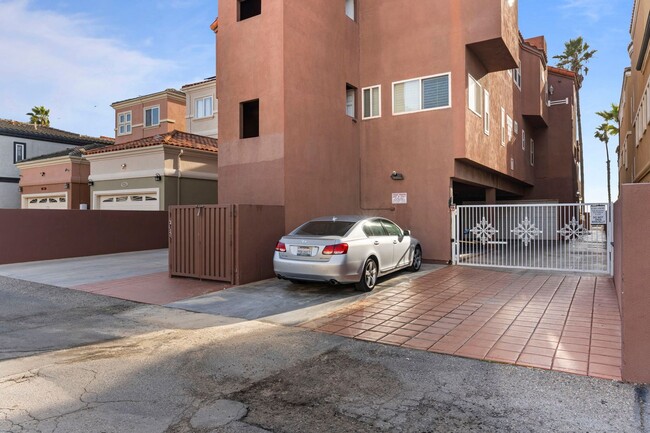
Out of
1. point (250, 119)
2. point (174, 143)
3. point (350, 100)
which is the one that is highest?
point (350, 100)

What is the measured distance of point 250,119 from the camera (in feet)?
45.5

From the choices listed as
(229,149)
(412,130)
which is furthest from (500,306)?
(229,149)

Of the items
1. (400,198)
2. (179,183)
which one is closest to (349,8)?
(400,198)

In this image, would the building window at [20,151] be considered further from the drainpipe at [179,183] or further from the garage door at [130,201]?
the drainpipe at [179,183]

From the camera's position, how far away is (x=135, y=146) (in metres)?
20.4

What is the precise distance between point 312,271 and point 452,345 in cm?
361

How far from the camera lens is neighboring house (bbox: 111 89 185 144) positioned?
2767 cm

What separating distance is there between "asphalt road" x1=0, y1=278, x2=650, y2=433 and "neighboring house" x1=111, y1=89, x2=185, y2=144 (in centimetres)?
2366

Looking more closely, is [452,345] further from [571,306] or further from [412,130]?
[412,130]

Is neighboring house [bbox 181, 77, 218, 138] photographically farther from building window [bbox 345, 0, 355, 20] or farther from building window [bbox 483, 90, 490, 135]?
building window [bbox 483, 90, 490, 135]

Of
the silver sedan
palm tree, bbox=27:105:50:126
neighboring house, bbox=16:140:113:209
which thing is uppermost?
palm tree, bbox=27:105:50:126

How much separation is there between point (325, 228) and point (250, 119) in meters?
6.17

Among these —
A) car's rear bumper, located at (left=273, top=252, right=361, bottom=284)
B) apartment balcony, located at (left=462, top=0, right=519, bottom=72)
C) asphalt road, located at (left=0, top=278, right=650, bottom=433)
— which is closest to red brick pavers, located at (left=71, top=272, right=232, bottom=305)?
car's rear bumper, located at (left=273, top=252, right=361, bottom=284)

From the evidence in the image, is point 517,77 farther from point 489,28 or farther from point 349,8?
point 349,8
